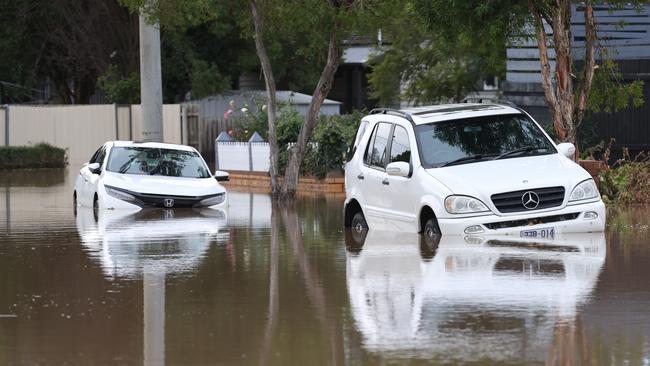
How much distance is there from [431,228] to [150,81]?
1468cm

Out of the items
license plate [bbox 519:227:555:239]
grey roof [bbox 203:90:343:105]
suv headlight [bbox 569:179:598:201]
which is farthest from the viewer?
grey roof [bbox 203:90:343:105]

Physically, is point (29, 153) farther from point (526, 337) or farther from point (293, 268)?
point (526, 337)

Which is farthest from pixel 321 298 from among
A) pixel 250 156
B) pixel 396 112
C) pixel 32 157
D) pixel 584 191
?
pixel 32 157

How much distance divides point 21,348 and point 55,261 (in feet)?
18.6

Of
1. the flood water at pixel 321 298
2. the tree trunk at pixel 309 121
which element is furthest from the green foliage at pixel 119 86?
the flood water at pixel 321 298

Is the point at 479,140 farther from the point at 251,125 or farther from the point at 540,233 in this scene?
the point at 251,125

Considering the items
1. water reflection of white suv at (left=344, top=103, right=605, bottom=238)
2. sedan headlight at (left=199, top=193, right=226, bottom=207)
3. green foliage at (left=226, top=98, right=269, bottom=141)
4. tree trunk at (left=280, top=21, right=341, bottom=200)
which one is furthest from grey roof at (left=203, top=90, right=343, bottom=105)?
water reflection of white suv at (left=344, top=103, right=605, bottom=238)

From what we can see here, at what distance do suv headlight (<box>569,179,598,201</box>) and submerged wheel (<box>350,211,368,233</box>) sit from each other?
3.24 m

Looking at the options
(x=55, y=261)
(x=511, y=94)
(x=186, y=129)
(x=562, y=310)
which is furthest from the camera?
(x=186, y=129)

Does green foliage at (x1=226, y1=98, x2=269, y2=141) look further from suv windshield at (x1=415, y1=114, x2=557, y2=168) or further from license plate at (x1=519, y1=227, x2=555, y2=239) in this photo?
license plate at (x1=519, y1=227, x2=555, y2=239)

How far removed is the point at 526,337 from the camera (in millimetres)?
9430

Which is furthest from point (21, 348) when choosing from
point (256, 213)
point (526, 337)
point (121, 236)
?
point (256, 213)

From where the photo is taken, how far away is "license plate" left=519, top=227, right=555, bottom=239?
15203 millimetres

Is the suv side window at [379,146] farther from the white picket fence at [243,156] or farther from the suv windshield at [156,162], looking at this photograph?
the white picket fence at [243,156]
